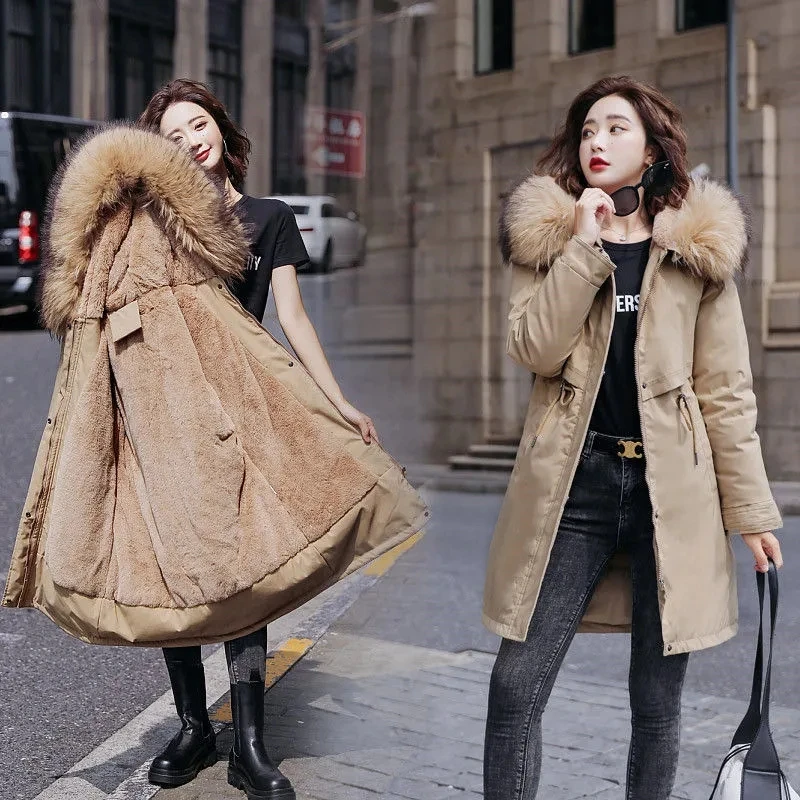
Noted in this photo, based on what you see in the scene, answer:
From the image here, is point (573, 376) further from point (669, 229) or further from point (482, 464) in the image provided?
point (482, 464)

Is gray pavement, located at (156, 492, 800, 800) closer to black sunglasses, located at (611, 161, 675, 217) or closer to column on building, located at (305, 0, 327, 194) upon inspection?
black sunglasses, located at (611, 161, 675, 217)

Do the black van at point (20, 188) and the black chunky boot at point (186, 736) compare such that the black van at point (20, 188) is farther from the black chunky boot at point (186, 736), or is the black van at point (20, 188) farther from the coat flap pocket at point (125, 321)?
the coat flap pocket at point (125, 321)

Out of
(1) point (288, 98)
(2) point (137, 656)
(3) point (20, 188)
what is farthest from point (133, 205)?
(1) point (288, 98)

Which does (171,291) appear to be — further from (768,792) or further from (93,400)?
(768,792)

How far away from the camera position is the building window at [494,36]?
1308 centimetres

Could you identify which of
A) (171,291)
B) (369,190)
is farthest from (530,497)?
(369,190)

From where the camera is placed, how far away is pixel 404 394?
43.8 ft

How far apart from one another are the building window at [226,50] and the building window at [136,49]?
0.84m

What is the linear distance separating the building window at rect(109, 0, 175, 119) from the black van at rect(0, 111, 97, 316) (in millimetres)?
12543

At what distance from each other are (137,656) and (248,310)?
1885 mm

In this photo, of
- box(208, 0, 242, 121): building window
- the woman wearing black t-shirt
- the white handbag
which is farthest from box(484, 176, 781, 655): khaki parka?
box(208, 0, 242, 121): building window

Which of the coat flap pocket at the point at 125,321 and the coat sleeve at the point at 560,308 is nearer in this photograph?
the coat sleeve at the point at 560,308

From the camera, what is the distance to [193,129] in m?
3.39

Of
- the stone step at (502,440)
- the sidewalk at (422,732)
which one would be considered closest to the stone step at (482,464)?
the stone step at (502,440)
